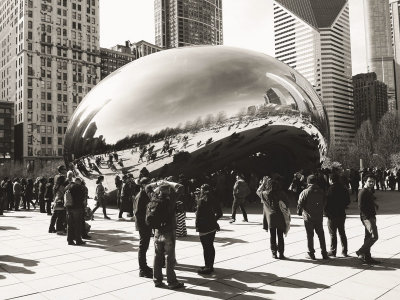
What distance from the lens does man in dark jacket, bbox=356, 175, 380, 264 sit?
277 inches

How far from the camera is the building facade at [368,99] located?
16562 cm

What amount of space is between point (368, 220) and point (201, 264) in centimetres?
315

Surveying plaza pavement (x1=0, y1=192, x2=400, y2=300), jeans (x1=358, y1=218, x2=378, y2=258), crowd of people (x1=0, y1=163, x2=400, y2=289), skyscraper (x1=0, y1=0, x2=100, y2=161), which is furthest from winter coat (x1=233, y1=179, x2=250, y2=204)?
skyscraper (x1=0, y1=0, x2=100, y2=161)

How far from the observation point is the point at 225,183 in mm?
16125

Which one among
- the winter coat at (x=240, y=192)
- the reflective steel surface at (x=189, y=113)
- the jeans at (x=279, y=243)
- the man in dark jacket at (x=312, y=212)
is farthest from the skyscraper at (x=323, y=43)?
the jeans at (x=279, y=243)

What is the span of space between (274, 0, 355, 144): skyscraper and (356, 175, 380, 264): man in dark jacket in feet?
541

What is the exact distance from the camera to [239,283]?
20.0 ft

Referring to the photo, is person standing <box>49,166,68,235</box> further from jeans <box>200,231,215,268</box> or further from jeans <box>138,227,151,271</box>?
jeans <box>200,231,215,268</box>

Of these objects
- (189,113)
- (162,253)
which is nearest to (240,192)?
(189,113)

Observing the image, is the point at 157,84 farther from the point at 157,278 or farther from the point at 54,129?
the point at 54,129

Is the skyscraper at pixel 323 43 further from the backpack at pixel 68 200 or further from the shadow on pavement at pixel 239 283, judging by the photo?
the shadow on pavement at pixel 239 283

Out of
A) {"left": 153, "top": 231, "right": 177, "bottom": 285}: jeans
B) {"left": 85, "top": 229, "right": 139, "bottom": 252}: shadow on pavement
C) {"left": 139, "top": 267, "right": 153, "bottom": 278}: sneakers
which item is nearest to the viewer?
{"left": 153, "top": 231, "right": 177, "bottom": 285}: jeans

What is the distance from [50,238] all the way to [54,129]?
8890 cm

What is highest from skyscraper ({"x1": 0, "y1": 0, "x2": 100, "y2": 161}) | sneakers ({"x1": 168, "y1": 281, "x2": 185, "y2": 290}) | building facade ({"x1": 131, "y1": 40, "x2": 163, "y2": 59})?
building facade ({"x1": 131, "y1": 40, "x2": 163, "y2": 59})
